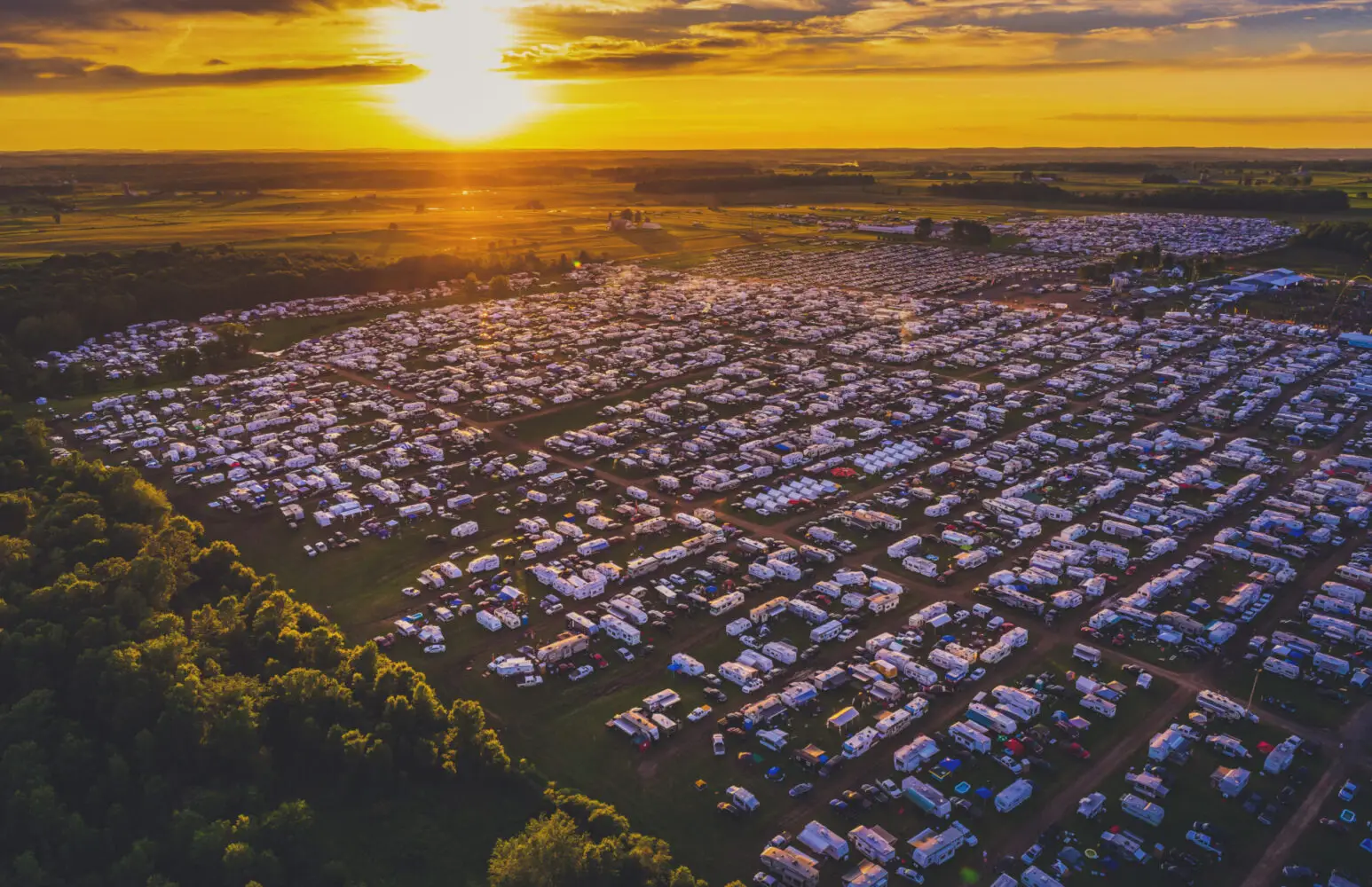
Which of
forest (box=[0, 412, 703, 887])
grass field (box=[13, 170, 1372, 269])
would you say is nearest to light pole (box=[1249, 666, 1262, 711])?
forest (box=[0, 412, 703, 887])

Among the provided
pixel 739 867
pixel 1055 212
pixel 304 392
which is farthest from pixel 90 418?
pixel 1055 212

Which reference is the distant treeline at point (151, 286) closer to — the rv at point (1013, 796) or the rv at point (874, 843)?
the rv at point (874, 843)

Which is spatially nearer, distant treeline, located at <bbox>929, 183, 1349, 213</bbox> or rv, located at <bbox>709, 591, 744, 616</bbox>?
rv, located at <bbox>709, 591, 744, 616</bbox>

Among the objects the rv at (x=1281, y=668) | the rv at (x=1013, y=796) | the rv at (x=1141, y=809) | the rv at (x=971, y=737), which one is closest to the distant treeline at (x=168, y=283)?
the rv at (x=971, y=737)

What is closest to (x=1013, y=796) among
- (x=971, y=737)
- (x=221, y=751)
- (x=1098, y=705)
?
(x=971, y=737)

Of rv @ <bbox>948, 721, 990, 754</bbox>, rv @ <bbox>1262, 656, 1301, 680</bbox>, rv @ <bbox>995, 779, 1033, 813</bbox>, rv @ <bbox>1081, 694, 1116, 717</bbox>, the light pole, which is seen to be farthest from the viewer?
rv @ <bbox>1262, 656, 1301, 680</bbox>

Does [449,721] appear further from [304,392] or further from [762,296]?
[762,296]

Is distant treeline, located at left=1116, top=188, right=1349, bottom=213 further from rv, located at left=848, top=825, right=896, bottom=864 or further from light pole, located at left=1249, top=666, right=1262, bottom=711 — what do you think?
rv, located at left=848, top=825, right=896, bottom=864

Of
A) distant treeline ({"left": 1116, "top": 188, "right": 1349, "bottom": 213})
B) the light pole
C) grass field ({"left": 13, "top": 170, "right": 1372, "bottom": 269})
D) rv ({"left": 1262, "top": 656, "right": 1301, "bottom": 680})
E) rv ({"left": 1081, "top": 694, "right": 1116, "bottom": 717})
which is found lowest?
rv ({"left": 1081, "top": 694, "right": 1116, "bottom": 717})
